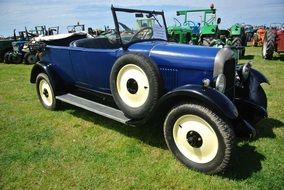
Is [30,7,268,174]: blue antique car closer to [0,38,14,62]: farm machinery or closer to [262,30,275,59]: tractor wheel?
[262,30,275,59]: tractor wheel

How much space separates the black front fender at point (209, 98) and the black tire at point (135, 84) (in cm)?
30

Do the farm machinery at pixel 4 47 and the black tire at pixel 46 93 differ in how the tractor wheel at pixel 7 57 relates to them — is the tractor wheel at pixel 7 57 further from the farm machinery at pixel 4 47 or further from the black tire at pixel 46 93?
the black tire at pixel 46 93

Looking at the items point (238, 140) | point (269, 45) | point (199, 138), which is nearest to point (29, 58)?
point (269, 45)

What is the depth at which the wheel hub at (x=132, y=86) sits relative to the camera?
390cm

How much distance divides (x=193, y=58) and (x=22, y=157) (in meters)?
2.67

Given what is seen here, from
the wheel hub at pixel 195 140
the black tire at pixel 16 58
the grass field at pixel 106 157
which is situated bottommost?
the grass field at pixel 106 157

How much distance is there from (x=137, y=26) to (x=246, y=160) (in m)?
2.60

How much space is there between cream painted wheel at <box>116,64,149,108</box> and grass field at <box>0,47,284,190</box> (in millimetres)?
688

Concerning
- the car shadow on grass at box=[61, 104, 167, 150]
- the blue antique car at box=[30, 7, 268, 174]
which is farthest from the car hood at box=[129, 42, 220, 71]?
the car shadow on grass at box=[61, 104, 167, 150]

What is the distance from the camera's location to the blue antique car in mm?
3188

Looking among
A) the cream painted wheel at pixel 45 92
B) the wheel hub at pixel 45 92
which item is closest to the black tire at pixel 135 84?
the cream painted wheel at pixel 45 92

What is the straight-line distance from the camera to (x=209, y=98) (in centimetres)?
307

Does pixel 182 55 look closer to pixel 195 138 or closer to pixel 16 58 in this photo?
pixel 195 138

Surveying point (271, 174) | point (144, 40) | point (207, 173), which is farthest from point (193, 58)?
point (271, 174)
